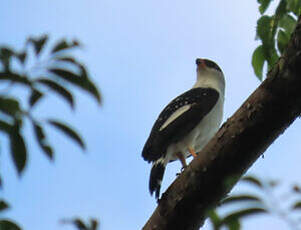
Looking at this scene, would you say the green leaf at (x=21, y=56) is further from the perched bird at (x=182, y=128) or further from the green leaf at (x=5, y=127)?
the perched bird at (x=182, y=128)

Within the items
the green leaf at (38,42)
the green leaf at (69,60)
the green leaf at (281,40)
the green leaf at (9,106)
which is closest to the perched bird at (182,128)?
the green leaf at (281,40)

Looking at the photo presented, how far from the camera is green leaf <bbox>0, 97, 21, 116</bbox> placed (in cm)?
204

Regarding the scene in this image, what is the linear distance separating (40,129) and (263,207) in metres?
1.05

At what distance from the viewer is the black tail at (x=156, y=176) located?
4.36 meters

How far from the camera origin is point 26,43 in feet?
7.27

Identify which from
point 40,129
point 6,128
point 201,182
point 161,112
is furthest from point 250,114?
point 161,112

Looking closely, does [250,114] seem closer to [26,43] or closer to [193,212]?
[193,212]

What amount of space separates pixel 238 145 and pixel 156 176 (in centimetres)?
166

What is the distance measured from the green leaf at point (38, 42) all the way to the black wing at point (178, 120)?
276 cm

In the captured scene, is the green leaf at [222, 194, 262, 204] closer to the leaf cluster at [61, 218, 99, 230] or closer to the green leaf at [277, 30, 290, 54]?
the leaf cluster at [61, 218, 99, 230]

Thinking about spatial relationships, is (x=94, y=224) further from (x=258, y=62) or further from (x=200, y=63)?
(x=200, y=63)

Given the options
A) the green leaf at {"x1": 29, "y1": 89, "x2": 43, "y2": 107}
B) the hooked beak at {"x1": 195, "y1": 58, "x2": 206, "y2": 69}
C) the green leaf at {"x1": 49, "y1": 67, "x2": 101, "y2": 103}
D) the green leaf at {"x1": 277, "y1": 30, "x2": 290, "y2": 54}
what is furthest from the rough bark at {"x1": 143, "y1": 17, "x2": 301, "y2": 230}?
the hooked beak at {"x1": 195, "y1": 58, "x2": 206, "y2": 69}

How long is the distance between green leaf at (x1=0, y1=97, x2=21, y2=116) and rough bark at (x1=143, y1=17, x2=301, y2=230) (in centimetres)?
118

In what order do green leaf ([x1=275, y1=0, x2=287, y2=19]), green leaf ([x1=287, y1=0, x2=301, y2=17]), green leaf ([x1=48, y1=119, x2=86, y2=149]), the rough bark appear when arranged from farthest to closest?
green leaf ([x1=275, y1=0, x2=287, y2=19]) → green leaf ([x1=287, y1=0, x2=301, y2=17]) → the rough bark → green leaf ([x1=48, y1=119, x2=86, y2=149])
